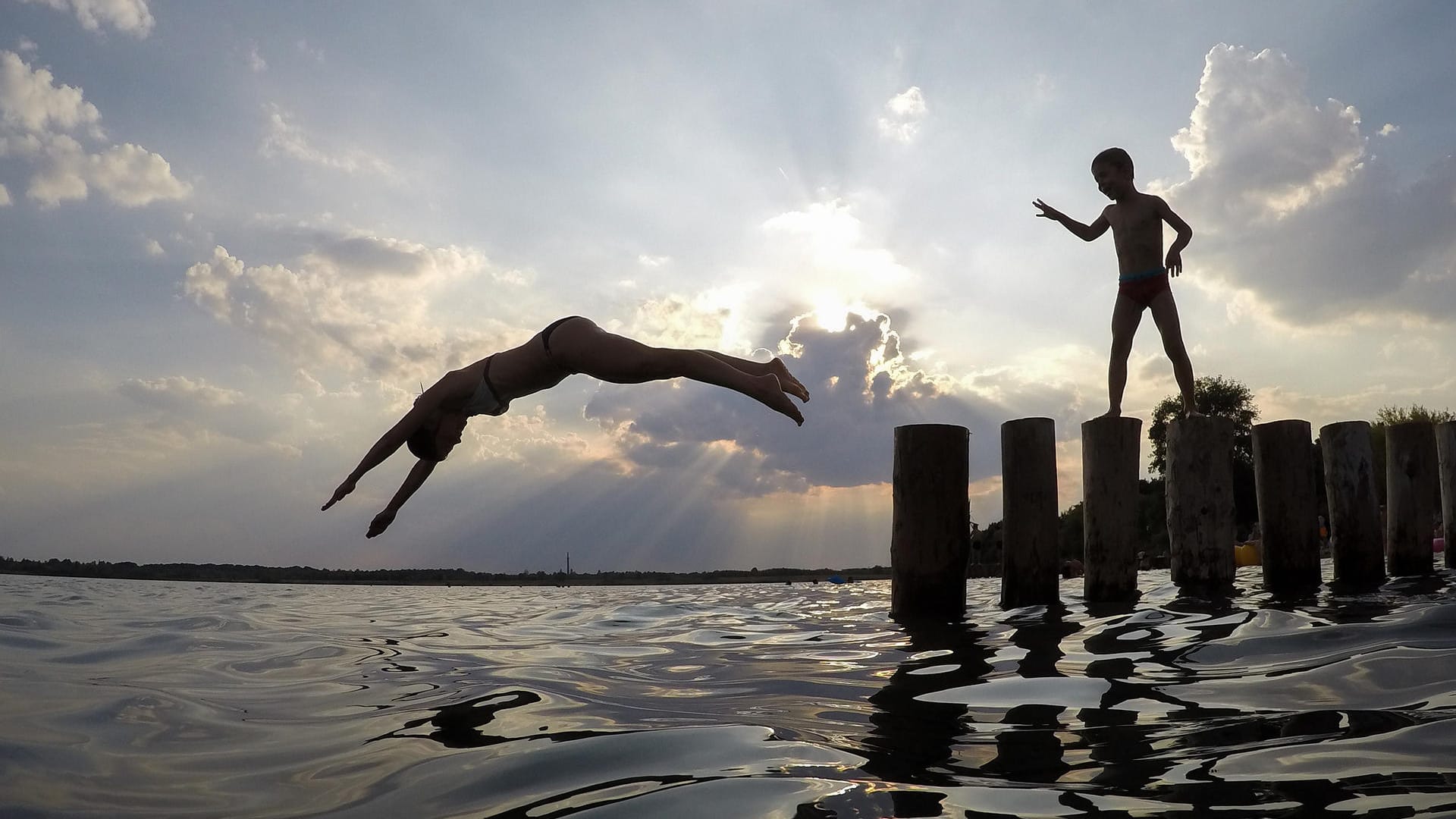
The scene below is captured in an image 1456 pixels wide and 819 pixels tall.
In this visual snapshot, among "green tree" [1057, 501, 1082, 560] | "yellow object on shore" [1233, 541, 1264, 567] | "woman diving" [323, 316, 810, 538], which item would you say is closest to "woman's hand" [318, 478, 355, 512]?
"woman diving" [323, 316, 810, 538]

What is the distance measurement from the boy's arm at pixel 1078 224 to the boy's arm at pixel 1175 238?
52cm

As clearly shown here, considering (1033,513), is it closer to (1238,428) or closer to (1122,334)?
(1122,334)

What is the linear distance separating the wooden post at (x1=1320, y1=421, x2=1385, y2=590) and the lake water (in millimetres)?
1815

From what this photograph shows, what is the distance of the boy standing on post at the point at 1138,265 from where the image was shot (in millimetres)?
8570

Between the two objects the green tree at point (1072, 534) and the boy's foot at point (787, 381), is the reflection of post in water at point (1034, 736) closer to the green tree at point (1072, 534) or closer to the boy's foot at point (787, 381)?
the boy's foot at point (787, 381)

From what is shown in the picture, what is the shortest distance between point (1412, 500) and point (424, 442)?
31.8 feet

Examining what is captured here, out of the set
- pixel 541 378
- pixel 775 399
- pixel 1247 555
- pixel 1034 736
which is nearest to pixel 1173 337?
pixel 775 399

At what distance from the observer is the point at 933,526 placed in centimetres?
711

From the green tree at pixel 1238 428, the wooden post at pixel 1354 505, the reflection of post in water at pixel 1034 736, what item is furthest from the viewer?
the green tree at pixel 1238 428

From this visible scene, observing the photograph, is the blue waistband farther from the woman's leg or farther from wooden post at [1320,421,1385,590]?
the woman's leg

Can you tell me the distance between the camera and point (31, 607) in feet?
31.9

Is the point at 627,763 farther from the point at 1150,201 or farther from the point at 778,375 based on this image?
the point at 1150,201

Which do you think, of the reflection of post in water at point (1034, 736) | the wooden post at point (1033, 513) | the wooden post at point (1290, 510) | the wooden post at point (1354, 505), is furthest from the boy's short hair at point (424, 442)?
the wooden post at point (1354, 505)

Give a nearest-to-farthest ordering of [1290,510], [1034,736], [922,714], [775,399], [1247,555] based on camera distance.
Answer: [1034,736] → [922,714] → [775,399] → [1290,510] → [1247,555]
